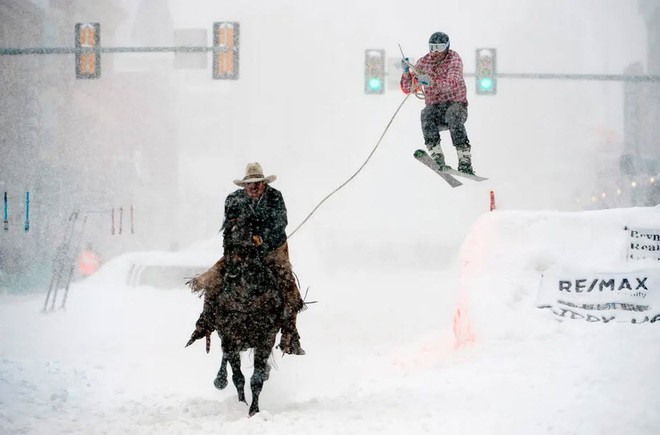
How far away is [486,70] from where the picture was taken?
1231 centimetres

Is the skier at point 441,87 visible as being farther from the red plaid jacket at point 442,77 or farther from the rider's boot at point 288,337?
the rider's boot at point 288,337

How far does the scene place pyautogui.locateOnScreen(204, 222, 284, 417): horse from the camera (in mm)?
6250

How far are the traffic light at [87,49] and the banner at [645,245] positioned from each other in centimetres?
1022

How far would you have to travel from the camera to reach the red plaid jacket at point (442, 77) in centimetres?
706

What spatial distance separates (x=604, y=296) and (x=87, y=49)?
10.5 m

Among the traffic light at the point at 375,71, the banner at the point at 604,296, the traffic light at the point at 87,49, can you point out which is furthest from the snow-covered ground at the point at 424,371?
the traffic light at the point at 87,49

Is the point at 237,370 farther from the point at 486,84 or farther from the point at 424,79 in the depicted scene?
the point at 486,84

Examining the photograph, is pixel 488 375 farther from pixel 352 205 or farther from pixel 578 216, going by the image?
pixel 352 205

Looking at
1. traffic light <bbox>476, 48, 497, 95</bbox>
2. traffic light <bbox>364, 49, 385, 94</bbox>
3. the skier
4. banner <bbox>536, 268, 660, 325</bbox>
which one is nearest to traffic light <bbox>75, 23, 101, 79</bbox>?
traffic light <bbox>364, 49, 385, 94</bbox>

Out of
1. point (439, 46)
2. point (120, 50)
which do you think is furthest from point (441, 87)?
point (120, 50)

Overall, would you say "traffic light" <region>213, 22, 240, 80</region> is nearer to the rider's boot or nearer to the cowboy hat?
the cowboy hat

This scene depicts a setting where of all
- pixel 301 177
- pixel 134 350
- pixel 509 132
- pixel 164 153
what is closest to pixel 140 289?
pixel 134 350

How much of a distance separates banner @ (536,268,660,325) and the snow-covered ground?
0.44 feet

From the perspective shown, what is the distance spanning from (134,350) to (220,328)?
6.56m
